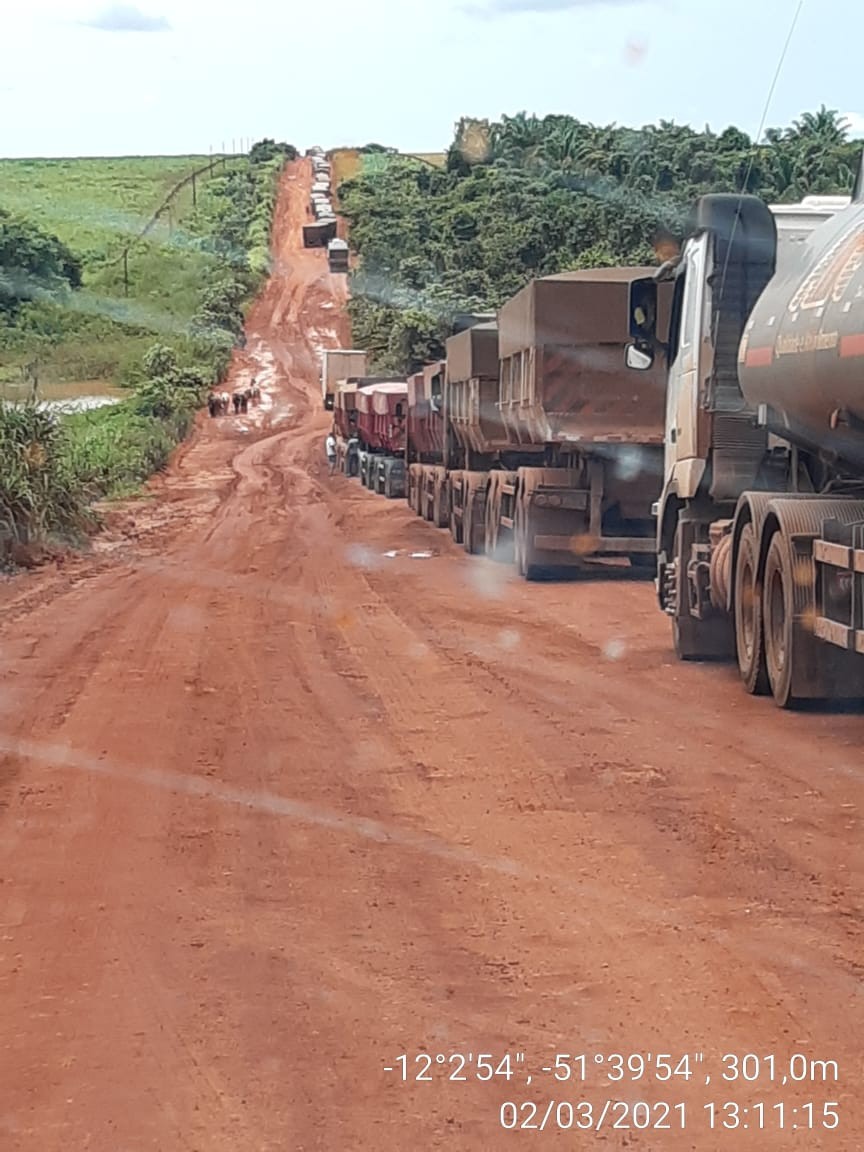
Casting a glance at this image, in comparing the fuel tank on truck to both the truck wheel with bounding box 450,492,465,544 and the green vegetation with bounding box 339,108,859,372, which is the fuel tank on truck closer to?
the truck wheel with bounding box 450,492,465,544

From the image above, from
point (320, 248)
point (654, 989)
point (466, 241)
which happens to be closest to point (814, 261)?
point (654, 989)

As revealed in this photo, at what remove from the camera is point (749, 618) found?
1098 centimetres

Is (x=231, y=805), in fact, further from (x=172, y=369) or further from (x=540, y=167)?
(x=540, y=167)

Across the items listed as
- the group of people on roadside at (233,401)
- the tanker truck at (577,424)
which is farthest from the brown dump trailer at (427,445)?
the group of people on roadside at (233,401)

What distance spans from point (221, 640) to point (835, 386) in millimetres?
6444

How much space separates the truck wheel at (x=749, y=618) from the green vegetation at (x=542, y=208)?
37377mm

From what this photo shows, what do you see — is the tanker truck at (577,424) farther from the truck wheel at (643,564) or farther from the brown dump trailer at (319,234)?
the brown dump trailer at (319,234)

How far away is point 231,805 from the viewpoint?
804cm

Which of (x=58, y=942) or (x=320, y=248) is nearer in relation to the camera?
(x=58, y=942)

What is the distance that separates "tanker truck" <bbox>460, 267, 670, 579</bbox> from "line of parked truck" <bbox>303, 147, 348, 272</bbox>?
70.1m

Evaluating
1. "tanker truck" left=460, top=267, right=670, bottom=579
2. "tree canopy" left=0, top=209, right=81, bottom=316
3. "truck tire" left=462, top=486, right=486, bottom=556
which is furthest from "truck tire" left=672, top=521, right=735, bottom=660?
"tree canopy" left=0, top=209, right=81, bottom=316

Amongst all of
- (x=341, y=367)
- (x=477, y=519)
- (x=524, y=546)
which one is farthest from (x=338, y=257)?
(x=524, y=546)

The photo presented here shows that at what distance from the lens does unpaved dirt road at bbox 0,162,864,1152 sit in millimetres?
4535

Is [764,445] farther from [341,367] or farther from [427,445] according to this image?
[341,367]
